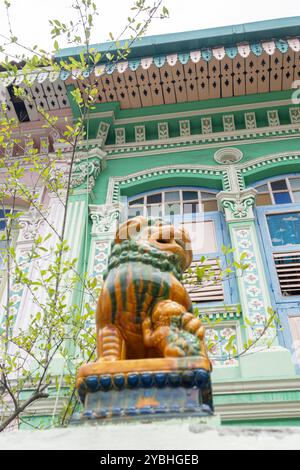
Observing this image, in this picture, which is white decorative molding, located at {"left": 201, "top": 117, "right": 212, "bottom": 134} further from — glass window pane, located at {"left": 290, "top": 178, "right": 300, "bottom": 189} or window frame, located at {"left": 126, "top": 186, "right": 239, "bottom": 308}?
glass window pane, located at {"left": 290, "top": 178, "right": 300, "bottom": 189}

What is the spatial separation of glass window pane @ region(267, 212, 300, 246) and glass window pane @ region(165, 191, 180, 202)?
4.51 feet

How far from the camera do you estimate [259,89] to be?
23.4 feet

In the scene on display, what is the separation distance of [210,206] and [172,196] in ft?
1.99

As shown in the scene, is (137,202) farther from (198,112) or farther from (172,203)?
(198,112)

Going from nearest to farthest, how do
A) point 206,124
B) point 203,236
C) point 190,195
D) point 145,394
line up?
point 145,394 → point 203,236 → point 190,195 → point 206,124


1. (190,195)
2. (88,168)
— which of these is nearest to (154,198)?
(190,195)

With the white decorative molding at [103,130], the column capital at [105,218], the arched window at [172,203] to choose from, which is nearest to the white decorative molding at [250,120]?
the arched window at [172,203]

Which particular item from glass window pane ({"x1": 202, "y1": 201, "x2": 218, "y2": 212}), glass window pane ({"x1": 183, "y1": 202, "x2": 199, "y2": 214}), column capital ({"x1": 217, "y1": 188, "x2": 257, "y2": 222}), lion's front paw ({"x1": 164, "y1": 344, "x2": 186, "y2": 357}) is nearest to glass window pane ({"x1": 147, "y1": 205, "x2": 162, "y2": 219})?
glass window pane ({"x1": 183, "y1": 202, "x2": 199, "y2": 214})

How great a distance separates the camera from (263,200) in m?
6.48

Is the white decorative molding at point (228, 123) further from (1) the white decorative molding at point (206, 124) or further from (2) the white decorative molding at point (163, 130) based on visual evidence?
(2) the white decorative molding at point (163, 130)

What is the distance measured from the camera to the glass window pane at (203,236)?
19.4 feet
